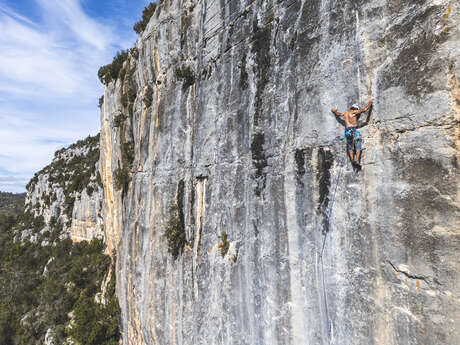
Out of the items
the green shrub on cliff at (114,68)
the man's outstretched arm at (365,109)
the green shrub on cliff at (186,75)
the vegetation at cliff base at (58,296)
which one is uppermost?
the green shrub on cliff at (114,68)

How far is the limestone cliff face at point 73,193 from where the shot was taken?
25969 millimetres

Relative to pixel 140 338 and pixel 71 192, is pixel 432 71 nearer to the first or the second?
pixel 140 338

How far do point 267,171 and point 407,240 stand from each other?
3582 millimetres

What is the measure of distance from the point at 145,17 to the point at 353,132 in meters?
14.1

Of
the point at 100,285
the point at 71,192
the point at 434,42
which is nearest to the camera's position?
the point at 434,42

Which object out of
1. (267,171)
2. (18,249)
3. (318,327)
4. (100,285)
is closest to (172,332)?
(318,327)

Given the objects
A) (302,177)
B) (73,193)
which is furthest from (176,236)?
(73,193)

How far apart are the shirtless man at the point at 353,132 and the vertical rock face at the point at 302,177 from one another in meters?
0.16

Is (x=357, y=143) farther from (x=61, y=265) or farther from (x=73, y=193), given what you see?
(x=73, y=193)

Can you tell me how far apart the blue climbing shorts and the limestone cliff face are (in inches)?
925

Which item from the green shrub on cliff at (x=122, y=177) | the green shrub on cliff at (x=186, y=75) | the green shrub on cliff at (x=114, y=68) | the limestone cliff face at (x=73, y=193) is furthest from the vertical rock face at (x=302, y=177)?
the limestone cliff face at (x=73, y=193)

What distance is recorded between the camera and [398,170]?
4895mm

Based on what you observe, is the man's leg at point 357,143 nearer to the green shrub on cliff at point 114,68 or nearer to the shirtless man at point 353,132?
the shirtless man at point 353,132

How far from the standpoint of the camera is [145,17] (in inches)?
564
